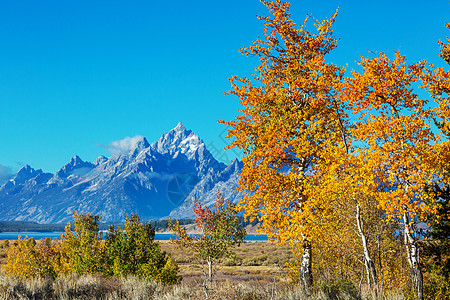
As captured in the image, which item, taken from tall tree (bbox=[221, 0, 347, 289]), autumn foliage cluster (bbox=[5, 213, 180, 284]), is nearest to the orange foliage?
tall tree (bbox=[221, 0, 347, 289])

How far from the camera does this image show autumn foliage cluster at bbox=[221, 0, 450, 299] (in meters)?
12.9

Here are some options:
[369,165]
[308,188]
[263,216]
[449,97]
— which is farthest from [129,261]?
[449,97]

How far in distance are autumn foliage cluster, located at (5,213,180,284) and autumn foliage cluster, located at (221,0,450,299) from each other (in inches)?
493

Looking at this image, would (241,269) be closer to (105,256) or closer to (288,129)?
(105,256)

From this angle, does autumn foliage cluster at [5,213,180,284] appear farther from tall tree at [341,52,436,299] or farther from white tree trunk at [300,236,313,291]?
tall tree at [341,52,436,299]

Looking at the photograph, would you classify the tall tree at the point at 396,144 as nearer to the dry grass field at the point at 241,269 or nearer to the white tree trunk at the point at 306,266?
the white tree trunk at the point at 306,266

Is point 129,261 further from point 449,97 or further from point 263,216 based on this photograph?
point 449,97

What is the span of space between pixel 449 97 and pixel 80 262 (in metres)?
28.5

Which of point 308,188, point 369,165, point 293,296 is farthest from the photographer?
point 308,188

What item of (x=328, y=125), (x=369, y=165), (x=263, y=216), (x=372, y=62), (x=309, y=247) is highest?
(x=372, y=62)

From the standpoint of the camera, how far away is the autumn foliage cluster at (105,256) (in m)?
27.2

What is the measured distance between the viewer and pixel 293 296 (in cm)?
1127

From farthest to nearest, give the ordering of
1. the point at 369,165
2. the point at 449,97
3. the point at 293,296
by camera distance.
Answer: the point at 449,97 < the point at 369,165 < the point at 293,296

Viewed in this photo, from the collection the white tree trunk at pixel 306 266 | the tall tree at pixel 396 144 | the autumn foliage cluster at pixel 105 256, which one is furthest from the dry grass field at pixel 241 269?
the tall tree at pixel 396 144
